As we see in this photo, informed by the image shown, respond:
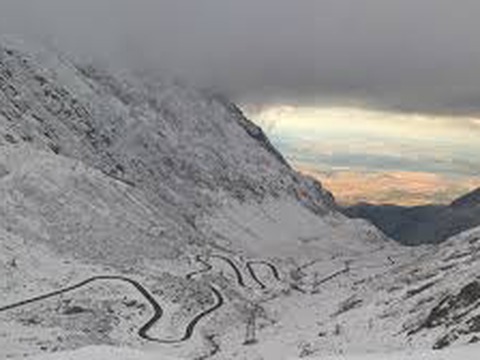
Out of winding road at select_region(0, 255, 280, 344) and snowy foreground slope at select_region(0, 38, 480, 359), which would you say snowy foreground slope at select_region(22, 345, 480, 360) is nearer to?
snowy foreground slope at select_region(0, 38, 480, 359)

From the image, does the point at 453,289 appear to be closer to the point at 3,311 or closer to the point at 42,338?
the point at 42,338

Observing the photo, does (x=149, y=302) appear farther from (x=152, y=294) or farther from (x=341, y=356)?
(x=341, y=356)

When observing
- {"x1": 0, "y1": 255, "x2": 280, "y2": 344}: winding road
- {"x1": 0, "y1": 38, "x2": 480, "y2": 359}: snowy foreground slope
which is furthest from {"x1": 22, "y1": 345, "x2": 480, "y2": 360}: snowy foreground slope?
{"x1": 0, "y1": 255, "x2": 280, "y2": 344}: winding road

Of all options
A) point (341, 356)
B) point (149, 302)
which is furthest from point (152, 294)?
point (341, 356)

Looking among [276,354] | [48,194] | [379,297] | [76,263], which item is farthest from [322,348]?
[48,194]

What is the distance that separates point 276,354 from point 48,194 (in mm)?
92521

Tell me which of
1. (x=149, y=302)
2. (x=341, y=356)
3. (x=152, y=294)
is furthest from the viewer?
(x=152, y=294)

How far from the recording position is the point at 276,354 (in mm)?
90125

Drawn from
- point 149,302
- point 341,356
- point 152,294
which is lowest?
point 341,356

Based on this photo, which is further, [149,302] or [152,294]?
[152,294]

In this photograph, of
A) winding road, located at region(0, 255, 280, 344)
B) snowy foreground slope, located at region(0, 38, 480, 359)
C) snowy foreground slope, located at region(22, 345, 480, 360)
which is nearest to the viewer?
snowy foreground slope, located at region(22, 345, 480, 360)

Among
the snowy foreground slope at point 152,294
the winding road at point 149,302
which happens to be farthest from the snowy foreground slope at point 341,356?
the winding road at point 149,302

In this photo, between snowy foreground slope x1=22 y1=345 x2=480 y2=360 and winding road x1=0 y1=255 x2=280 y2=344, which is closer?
snowy foreground slope x1=22 y1=345 x2=480 y2=360

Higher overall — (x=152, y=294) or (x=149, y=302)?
(x=152, y=294)
